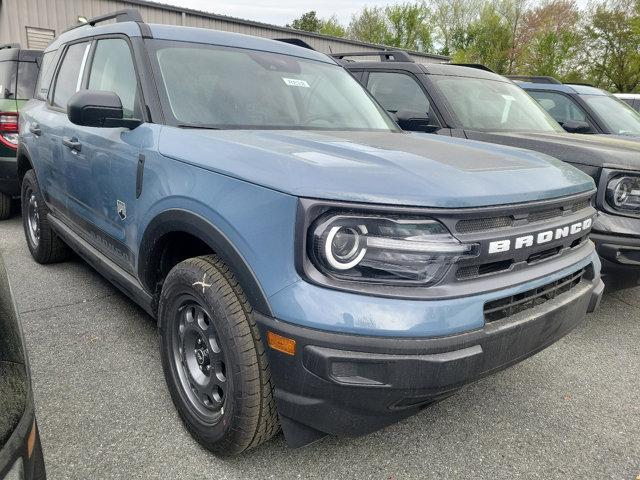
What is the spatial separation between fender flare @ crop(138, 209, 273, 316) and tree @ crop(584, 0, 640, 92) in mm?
30352

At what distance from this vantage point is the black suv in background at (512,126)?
328 centimetres

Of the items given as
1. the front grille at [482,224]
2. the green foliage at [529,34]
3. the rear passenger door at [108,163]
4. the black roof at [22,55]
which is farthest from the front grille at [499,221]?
the green foliage at [529,34]

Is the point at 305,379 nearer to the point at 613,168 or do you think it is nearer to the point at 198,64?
the point at 198,64

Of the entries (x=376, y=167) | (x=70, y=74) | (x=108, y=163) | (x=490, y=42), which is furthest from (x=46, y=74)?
(x=490, y=42)

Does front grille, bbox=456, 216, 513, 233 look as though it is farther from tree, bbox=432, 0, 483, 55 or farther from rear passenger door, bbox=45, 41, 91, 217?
tree, bbox=432, 0, 483, 55

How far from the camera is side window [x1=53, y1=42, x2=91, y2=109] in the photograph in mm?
3477

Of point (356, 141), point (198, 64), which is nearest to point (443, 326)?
point (356, 141)

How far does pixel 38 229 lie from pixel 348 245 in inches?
139

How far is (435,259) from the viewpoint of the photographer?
5.42 feet

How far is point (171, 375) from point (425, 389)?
48.0 inches

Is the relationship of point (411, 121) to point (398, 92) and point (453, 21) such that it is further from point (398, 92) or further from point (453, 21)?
point (453, 21)

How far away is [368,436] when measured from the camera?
7.51ft

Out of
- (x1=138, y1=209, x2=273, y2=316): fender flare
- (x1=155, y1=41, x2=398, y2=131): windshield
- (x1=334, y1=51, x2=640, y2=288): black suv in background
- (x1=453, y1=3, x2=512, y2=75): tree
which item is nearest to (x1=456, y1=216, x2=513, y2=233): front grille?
(x1=138, y1=209, x2=273, y2=316): fender flare

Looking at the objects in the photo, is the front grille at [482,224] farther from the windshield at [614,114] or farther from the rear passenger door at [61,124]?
the windshield at [614,114]
